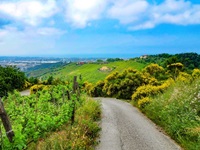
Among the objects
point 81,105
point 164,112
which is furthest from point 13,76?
point 164,112

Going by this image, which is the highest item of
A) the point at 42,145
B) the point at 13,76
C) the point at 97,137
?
the point at 42,145

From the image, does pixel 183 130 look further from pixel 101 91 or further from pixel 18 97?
pixel 101 91

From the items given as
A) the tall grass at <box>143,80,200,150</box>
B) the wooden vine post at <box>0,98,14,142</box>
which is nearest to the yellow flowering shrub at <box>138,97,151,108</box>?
the tall grass at <box>143,80,200,150</box>

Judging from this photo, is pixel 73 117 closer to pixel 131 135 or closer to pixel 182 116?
pixel 131 135

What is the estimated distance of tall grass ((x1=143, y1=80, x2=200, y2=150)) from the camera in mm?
9345

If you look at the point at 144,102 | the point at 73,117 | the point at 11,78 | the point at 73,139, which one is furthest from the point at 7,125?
the point at 11,78

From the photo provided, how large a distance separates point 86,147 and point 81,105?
218 inches

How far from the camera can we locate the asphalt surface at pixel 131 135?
960cm

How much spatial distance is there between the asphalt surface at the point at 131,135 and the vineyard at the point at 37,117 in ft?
5.68

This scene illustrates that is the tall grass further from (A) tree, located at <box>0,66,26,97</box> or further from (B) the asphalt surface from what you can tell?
(A) tree, located at <box>0,66,26,97</box>

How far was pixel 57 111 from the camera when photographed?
10.9 meters

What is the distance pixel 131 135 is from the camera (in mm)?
11023

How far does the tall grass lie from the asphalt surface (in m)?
0.37

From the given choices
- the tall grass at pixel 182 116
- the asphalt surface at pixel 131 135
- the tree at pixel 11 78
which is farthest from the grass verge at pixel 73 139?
the tree at pixel 11 78
